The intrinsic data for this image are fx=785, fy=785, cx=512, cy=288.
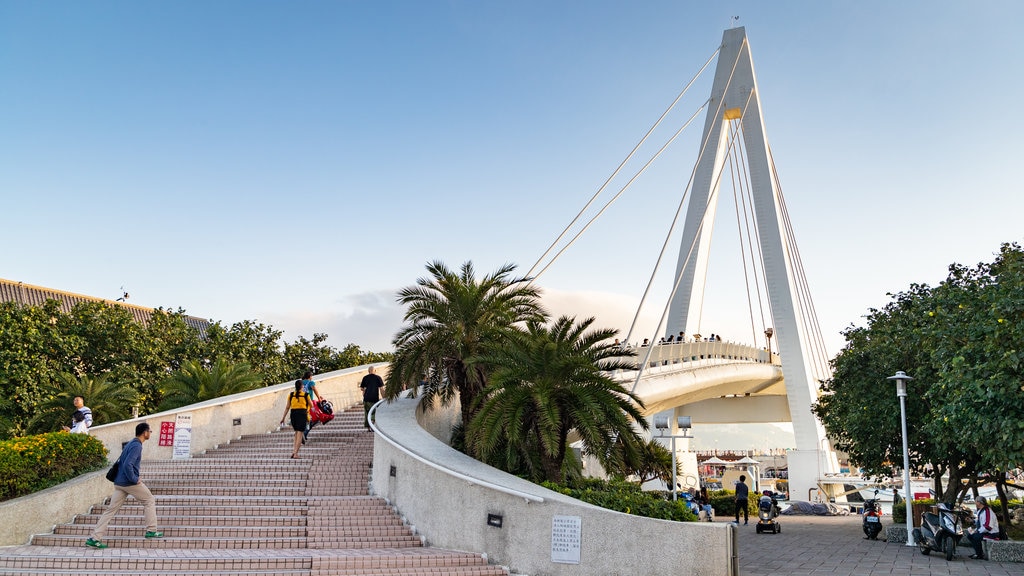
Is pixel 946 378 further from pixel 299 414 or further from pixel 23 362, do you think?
pixel 23 362

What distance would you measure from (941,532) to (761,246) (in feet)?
74.7

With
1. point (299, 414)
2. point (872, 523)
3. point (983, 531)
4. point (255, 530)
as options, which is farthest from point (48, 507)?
point (872, 523)

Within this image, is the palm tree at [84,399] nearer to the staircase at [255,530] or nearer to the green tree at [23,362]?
the green tree at [23,362]

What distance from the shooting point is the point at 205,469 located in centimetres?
1204

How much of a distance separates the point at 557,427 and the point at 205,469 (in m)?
5.47

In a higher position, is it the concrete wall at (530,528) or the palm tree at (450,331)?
the palm tree at (450,331)

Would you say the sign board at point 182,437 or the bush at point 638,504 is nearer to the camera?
the bush at point 638,504

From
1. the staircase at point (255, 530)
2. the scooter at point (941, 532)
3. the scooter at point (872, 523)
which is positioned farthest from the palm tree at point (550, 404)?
the scooter at point (872, 523)

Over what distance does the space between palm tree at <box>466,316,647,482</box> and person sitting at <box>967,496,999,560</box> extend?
5.25 meters

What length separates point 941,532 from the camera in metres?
11.9

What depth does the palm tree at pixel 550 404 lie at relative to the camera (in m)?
11.3

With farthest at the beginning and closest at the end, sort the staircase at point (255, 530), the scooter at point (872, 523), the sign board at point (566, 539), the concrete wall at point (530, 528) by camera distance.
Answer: the scooter at point (872, 523)
the sign board at point (566, 539)
the concrete wall at point (530, 528)
the staircase at point (255, 530)

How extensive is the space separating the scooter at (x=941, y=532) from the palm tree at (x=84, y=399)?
712 inches

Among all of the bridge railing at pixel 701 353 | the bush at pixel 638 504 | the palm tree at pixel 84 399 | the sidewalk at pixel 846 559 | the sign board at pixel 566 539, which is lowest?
the sidewalk at pixel 846 559
